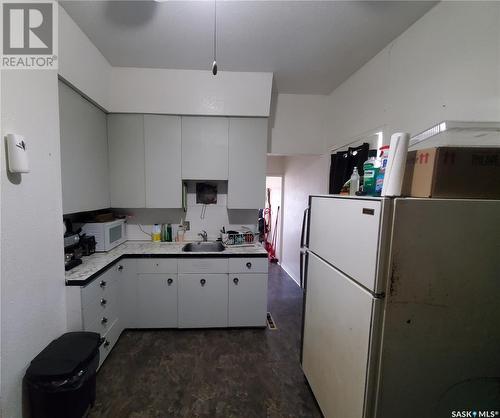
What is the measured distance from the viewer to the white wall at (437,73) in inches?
48.7

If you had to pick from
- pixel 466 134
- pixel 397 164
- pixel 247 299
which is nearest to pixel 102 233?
pixel 247 299

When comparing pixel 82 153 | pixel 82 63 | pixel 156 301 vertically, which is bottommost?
pixel 156 301

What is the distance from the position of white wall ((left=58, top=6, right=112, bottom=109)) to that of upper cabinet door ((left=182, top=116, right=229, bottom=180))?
85 centimetres

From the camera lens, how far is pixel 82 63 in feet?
6.07

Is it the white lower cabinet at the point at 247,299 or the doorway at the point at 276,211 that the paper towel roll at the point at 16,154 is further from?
the doorway at the point at 276,211

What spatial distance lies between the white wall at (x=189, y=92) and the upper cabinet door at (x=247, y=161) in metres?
0.15

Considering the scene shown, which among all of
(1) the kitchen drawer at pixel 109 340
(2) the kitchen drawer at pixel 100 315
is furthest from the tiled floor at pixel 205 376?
(2) the kitchen drawer at pixel 100 315

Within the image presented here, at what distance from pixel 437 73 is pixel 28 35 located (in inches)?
109

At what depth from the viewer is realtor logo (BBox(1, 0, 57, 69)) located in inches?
49.2

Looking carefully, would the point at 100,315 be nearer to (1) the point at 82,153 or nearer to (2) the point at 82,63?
(1) the point at 82,153

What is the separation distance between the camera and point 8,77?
122cm

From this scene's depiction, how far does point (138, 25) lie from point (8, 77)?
1035mm

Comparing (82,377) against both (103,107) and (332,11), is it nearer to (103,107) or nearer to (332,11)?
(103,107)

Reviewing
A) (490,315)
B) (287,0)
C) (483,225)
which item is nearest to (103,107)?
(287,0)
